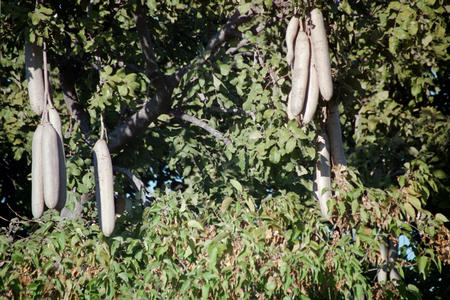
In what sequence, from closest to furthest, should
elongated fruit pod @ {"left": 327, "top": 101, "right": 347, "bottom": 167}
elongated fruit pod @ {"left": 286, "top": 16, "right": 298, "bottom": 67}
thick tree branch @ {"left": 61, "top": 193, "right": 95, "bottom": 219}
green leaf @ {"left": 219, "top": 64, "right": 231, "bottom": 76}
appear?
elongated fruit pod @ {"left": 286, "top": 16, "right": 298, "bottom": 67}, elongated fruit pod @ {"left": 327, "top": 101, "right": 347, "bottom": 167}, green leaf @ {"left": 219, "top": 64, "right": 231, "bottom": 76}, thick tree branch @ {"left": 61, "top": 193, "right": 95, "bottom": 219}

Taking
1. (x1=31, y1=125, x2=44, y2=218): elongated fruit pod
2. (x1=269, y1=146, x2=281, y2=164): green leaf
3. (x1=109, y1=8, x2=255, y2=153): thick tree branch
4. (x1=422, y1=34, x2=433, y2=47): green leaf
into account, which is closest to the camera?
(x1=31, y1=125, x2=44, y2=218): elongated fruit pod

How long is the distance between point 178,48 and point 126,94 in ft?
10.7

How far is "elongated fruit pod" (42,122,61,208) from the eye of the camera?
3.62m

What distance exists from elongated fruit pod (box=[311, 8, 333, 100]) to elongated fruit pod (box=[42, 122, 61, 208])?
1.60 m

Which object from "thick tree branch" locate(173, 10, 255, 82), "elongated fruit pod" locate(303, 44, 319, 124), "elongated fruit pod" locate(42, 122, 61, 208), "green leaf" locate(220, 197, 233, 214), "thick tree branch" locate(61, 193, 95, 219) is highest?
"thick tree branch" locate(173, 10, 255, 82)

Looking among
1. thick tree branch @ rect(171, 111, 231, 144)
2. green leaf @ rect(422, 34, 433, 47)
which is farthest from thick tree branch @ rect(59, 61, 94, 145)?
green leaf @ rect(422, 34, 433, 47)

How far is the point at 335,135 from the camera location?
4.72 m

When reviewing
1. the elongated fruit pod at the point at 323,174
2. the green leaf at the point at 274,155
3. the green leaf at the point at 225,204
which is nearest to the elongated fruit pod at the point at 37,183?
the green leaf at the point at 225,204

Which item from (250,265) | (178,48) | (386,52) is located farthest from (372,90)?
(250,265)

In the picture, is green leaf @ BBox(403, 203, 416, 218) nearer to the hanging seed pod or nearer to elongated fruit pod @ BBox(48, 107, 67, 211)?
the hanging seed pod

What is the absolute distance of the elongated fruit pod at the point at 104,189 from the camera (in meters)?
4.19

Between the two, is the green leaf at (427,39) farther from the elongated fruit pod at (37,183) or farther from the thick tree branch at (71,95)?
the thick tree branch at (71,95)

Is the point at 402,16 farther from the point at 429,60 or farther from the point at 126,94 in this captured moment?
the point at 126,94

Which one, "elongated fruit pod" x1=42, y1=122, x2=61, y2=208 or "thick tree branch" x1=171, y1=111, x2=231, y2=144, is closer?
"elongated fruit pod" x1=42, y1=122, x2=61, y2=208
